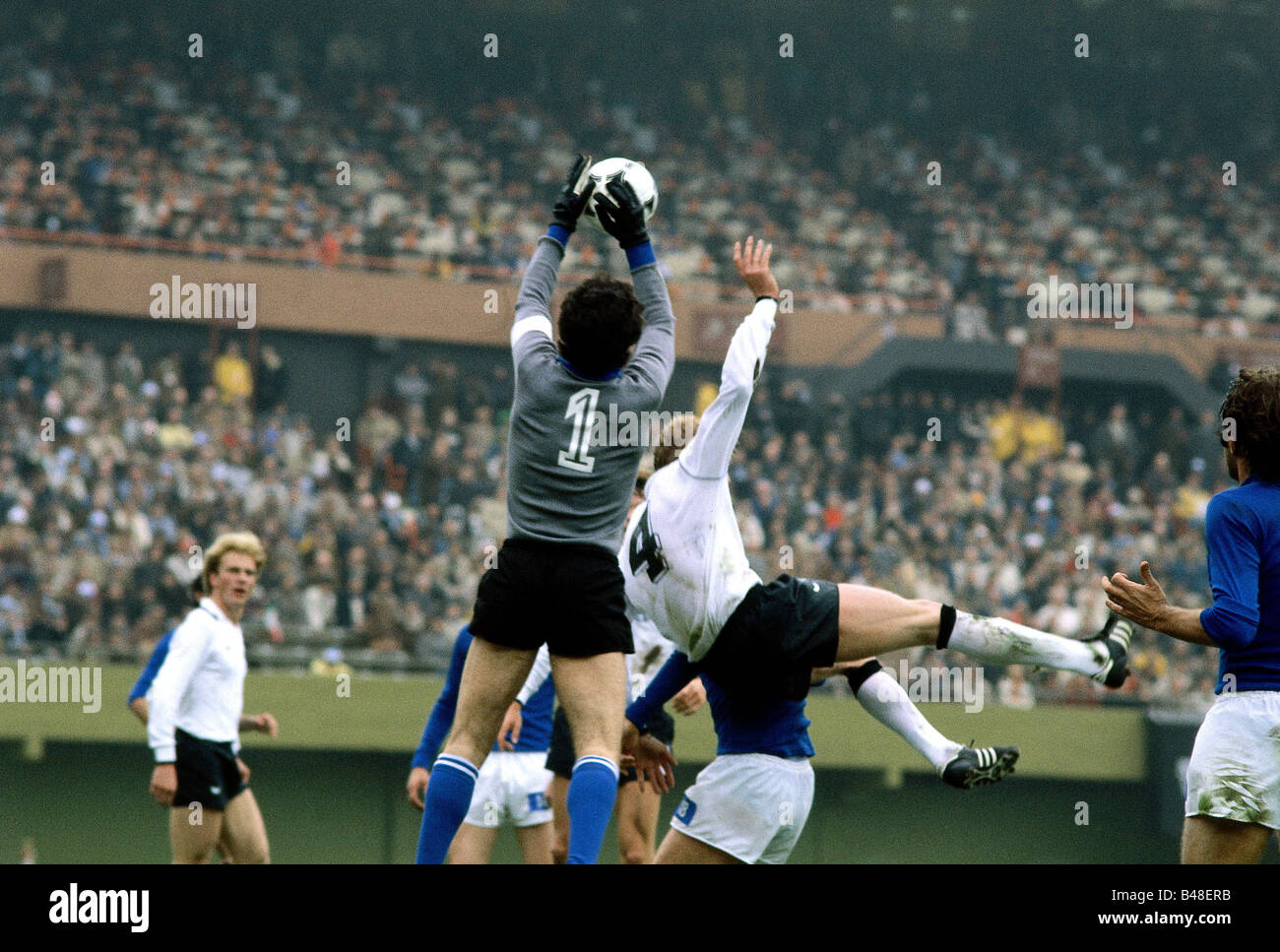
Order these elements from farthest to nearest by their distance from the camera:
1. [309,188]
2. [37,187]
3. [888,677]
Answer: [309,188], [37,187], [888,677]

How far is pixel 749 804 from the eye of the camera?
5273 mm

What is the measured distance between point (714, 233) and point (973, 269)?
13.7ft

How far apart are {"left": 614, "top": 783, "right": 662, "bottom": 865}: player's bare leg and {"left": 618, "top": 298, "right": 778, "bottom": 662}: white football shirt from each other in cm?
241

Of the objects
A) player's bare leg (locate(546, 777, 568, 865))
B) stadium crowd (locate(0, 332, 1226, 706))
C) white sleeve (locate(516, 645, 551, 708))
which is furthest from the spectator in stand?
white sleeve (locate(516, 645, 551, 708))

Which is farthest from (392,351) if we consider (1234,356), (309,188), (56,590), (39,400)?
(1234,356)

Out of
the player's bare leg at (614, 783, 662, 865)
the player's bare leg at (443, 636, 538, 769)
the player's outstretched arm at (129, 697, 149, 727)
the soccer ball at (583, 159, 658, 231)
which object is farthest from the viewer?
the player's outstretched arm at (129, 697, 149, 727)

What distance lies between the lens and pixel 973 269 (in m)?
24.8

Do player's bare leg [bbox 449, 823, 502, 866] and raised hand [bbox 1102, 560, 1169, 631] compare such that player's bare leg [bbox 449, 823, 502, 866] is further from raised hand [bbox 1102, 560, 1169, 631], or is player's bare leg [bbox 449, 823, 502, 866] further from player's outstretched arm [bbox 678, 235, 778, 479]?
raised hand [bbox 1102, 560, 1169, 631]

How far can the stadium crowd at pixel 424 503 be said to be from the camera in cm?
1599

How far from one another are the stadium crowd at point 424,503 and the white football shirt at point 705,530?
1040 centimetres

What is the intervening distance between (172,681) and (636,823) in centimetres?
252

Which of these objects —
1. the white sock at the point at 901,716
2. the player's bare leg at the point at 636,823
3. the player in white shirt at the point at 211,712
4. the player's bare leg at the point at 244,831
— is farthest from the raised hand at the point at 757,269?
the player's bare leg at the point at 244,831

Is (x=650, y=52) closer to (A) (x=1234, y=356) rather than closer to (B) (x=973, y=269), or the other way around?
(B) (x=973, y=269)

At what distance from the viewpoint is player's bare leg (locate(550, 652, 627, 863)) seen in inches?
196
